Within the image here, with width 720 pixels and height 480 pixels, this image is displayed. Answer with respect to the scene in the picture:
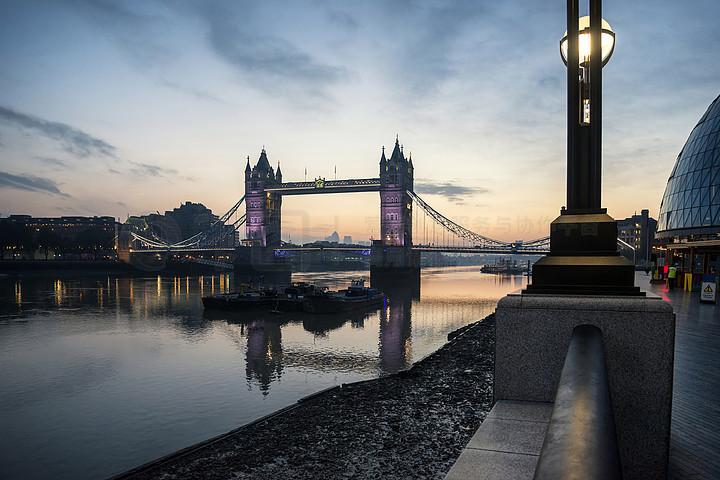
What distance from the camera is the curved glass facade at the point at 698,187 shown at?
41.3m

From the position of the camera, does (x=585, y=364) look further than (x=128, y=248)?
No

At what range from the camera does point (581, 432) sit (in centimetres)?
177

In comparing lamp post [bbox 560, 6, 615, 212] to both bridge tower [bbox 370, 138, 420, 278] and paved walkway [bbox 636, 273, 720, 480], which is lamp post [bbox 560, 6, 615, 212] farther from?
bridge tower [bbox 370, 138, 420, 278]

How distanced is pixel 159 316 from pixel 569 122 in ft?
126

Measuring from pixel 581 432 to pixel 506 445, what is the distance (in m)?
1.75

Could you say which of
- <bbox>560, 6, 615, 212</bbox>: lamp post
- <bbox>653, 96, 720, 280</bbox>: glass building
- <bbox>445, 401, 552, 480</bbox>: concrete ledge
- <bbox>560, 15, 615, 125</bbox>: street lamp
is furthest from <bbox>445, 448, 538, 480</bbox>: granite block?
<bbox>653, 96, 720, 280</bbox>: glass building

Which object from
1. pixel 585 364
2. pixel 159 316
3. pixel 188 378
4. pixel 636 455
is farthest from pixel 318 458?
pixel 159 316

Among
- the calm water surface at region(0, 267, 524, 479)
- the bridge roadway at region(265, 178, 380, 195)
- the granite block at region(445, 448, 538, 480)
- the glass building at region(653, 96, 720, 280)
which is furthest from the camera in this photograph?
the bridge roadway at region(265, 178, 380, 195)

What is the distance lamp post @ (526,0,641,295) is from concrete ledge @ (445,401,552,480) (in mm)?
1204

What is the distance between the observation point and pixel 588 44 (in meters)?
5.10

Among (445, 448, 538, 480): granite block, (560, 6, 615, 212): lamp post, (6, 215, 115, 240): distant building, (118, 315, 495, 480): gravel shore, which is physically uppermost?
(6, 215, 115, 240): distant building

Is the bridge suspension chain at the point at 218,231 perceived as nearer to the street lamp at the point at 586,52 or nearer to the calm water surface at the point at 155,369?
the calm water surface at the point at 155,369

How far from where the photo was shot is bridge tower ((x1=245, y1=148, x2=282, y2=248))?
4476 inches

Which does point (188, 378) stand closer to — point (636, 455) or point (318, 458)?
point (318, 458)
